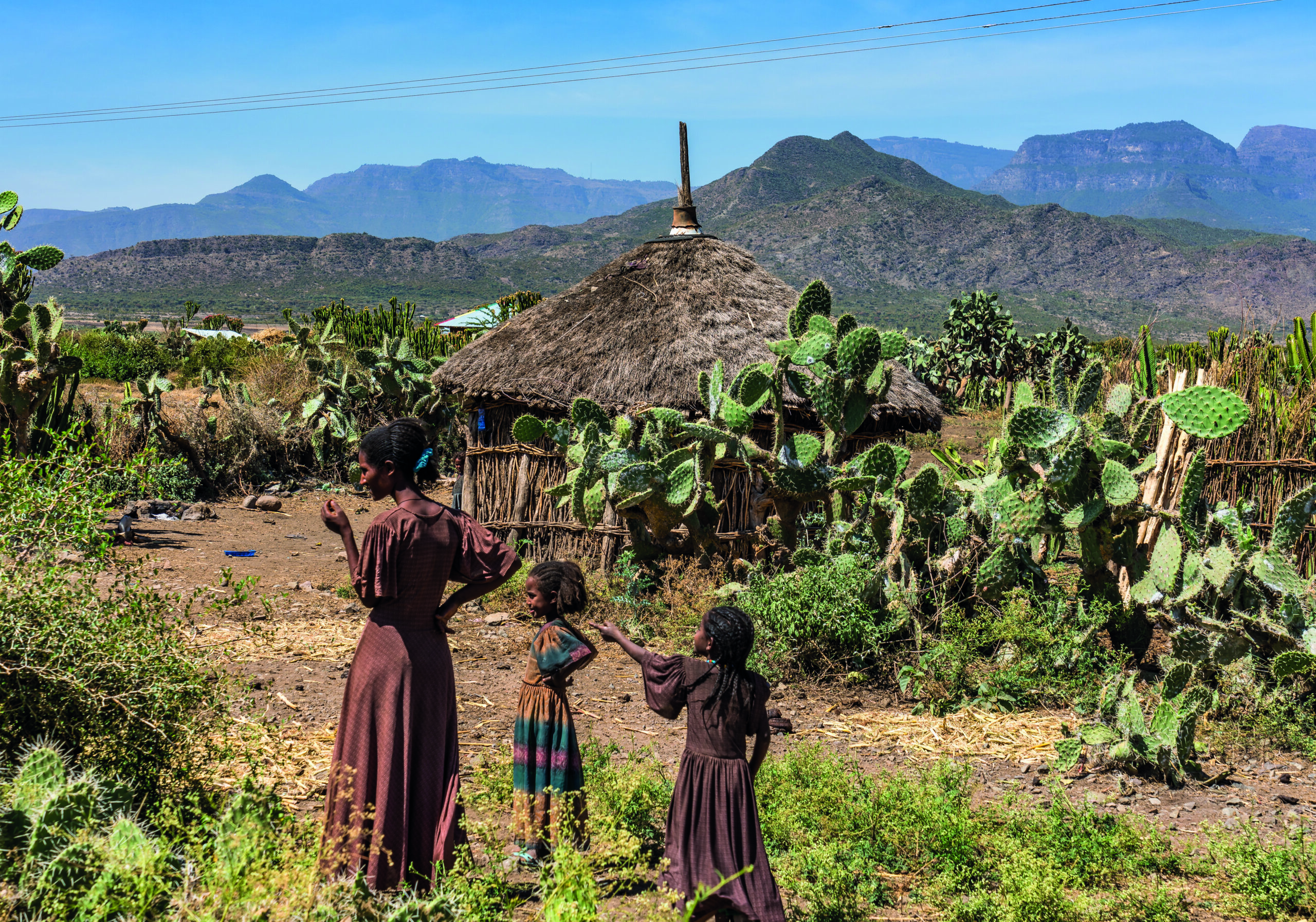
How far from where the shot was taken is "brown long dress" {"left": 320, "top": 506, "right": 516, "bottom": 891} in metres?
3.16

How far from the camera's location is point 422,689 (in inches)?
127

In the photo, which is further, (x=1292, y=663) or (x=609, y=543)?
(x=609, y=543)

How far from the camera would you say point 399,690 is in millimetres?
3178

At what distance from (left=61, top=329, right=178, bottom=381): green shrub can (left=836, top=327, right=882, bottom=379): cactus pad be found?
22648mm

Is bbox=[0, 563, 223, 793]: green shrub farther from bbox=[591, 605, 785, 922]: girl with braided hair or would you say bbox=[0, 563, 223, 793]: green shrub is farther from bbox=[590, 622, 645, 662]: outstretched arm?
bbox=[591, 605, 785, 922]: girl with braided hair

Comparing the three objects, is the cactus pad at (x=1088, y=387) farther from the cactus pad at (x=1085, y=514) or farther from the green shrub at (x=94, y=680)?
the green shrub at (x=94, y=680)

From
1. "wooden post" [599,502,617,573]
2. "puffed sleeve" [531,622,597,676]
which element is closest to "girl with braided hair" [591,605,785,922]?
"puffed sleeve" [531,622,597,676]

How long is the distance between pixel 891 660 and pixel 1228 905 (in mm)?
2766

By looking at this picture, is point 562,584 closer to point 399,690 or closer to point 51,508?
point 399,690

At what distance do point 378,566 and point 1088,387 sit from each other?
4.76m

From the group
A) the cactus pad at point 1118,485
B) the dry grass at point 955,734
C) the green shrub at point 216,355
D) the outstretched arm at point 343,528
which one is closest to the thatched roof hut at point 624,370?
the dry grass at point 955,734

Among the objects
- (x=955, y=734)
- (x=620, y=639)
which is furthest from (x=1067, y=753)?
(x=620, y=639)

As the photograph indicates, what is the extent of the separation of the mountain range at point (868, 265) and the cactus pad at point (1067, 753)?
73.2m

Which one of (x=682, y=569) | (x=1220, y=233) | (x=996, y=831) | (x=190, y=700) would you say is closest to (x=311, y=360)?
(x=682, y=569)
